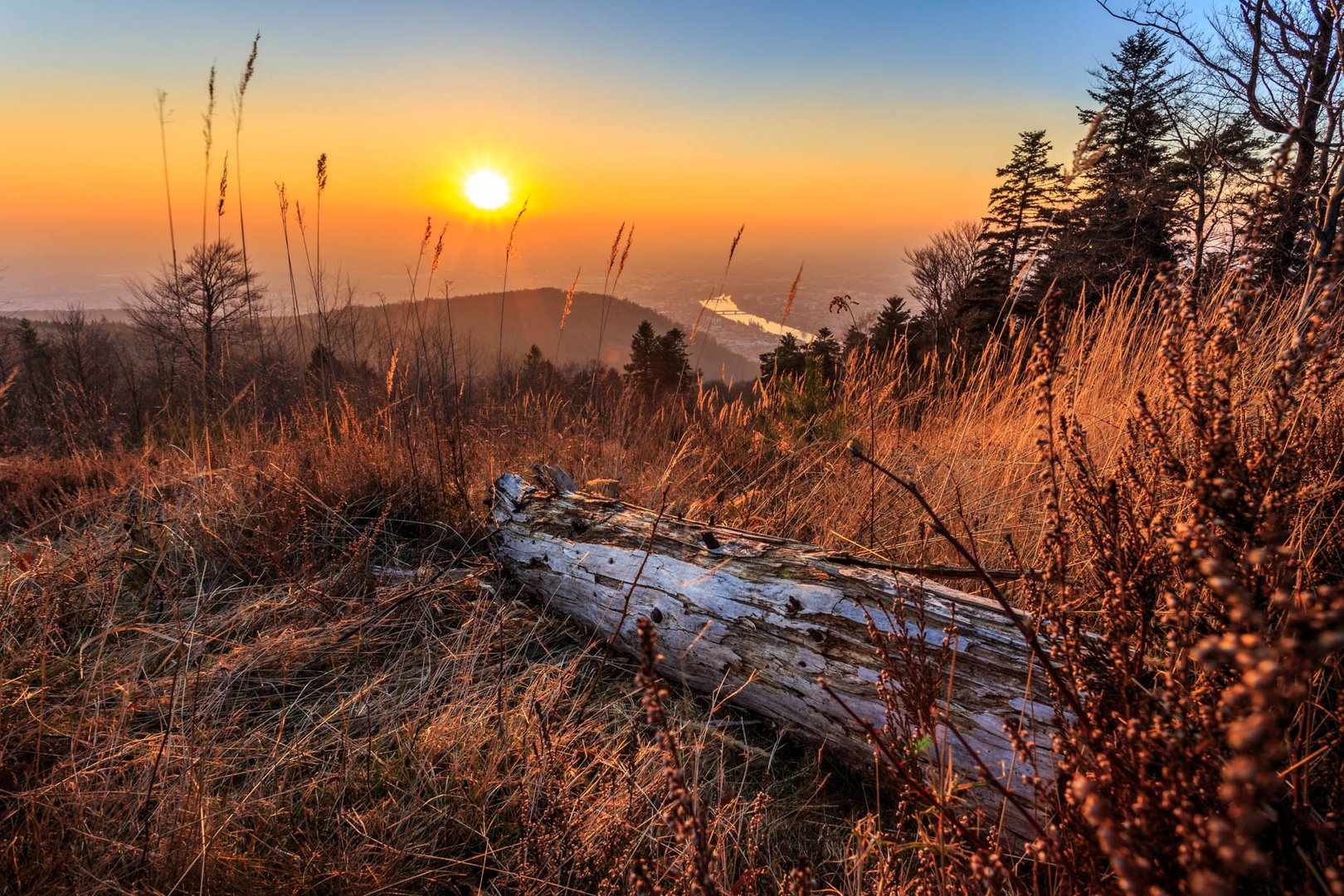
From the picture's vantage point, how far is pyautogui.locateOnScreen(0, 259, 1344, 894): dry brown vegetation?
0.77 meters

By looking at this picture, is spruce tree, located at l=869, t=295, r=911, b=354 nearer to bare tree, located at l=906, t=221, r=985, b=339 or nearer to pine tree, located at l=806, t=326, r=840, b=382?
bare tree, located at l=906, t=221, r=985, b=339

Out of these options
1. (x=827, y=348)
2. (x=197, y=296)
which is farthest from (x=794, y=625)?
(x=197, y=296)

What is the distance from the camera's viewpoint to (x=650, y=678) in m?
0.75

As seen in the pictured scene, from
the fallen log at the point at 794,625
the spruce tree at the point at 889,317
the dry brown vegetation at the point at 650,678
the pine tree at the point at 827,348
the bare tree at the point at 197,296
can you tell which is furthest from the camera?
the bare tree at the point at 197,296

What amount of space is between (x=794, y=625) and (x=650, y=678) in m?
1.19

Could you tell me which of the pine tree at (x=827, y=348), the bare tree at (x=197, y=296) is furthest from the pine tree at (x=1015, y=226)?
the bare tree at (x=197, y=296)

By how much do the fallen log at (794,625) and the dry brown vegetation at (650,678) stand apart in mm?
119

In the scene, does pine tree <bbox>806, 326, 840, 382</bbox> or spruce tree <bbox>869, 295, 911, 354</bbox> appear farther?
spruce tree <bbox>869, 295, 911, 354</bbox>

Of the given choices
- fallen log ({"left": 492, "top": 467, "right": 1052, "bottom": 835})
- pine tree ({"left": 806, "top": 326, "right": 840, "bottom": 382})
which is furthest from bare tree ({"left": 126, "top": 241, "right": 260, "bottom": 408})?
fallen log ({"left": 492, "top": 467, "right": 1052, "bottom": 835})

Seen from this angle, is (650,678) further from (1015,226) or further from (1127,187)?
(1015,226)

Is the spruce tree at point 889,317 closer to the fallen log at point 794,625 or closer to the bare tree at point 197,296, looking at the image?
the fallen log at point 794,625

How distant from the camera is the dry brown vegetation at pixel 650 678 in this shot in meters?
0.77

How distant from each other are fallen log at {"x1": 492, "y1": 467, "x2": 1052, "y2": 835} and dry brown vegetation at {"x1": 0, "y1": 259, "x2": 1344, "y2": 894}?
119mm

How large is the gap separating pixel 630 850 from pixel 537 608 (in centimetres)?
133
